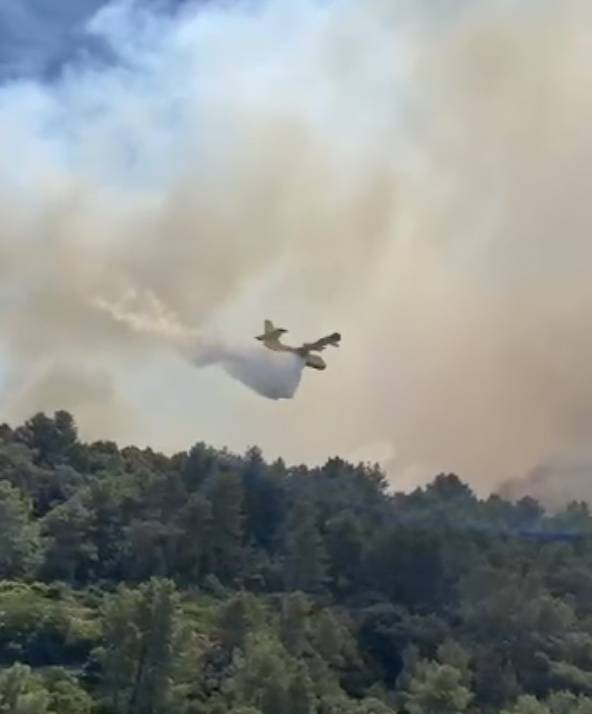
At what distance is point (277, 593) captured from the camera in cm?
12600

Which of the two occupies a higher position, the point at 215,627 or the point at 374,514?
the point at 374,514

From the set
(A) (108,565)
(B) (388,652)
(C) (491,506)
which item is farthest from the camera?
(C) (491,506)

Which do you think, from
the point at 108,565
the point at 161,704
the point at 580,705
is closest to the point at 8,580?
the point at 108,565

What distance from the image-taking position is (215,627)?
102 m

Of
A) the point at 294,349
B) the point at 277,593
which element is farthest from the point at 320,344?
the point at 277,593

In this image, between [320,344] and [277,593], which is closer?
[320,344]

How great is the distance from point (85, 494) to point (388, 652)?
143 feet

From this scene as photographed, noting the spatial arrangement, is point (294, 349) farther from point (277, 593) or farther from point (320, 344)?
point (277, 593)

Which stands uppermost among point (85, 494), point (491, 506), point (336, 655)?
point (491, 506)

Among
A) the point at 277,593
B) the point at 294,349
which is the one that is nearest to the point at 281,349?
the point at 294,349

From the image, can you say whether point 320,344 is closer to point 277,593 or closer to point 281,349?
point 281,349

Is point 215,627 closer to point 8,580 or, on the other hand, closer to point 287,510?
→ point 8,580

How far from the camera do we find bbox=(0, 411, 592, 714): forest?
86.1m

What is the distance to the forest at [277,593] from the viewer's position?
283ft
